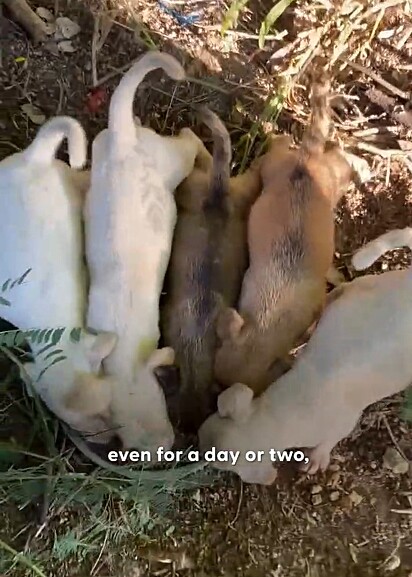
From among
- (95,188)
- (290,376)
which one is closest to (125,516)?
(290,376)

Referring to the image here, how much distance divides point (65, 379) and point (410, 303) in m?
0.64

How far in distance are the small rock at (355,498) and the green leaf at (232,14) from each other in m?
1.00

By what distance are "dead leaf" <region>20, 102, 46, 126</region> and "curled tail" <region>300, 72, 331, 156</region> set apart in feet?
1.86

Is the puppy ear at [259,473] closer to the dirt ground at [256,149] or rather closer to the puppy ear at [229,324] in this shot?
the dirt ground at [256,149]

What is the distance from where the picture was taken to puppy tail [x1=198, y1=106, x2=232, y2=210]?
173 centimetres

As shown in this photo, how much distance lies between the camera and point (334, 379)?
1696 mm

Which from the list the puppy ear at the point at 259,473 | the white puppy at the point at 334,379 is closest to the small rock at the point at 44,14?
the white puppy at the point at 334,379

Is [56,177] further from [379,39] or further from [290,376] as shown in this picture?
[379,39]

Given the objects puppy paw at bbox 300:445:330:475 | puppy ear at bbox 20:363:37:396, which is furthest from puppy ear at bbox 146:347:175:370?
puppy paw at bbox 300:445:330:475

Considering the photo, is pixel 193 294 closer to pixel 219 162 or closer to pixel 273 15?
pixel 219 162

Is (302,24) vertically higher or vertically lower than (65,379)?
higher

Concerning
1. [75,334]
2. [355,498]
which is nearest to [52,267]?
[75,334]

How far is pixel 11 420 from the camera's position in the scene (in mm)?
1894

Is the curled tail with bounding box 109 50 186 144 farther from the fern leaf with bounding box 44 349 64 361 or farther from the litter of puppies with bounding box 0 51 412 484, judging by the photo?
the fern leaf with bounding box 44 349 64 361
